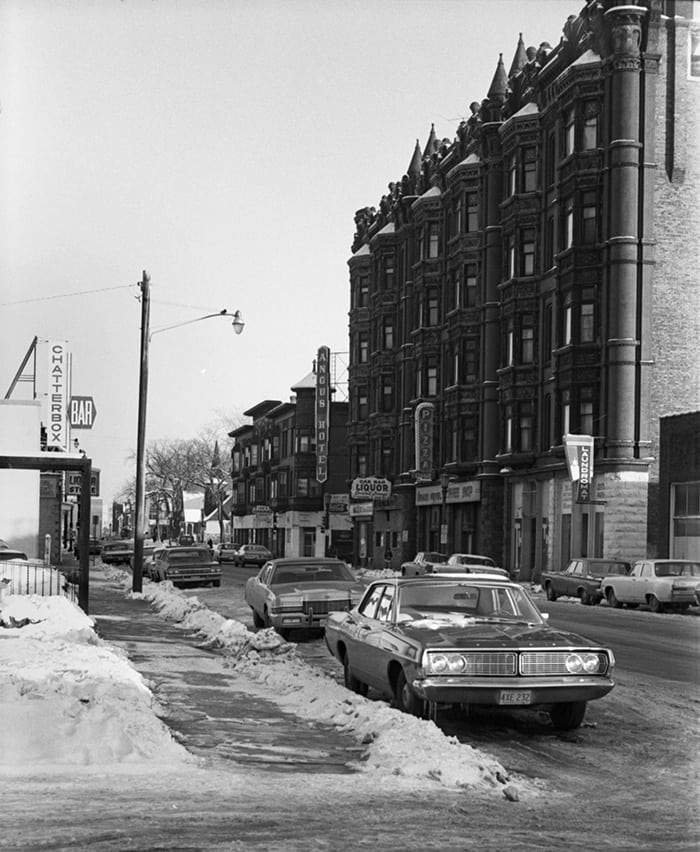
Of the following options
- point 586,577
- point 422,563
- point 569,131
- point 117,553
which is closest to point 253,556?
point 117,553

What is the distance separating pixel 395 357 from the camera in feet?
225

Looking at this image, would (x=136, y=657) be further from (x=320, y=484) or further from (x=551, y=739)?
(x=320, y=484)

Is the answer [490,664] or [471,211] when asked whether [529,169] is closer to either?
[471,211]

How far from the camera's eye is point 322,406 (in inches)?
3142

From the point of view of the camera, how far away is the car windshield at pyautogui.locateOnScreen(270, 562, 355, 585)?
21172 mm

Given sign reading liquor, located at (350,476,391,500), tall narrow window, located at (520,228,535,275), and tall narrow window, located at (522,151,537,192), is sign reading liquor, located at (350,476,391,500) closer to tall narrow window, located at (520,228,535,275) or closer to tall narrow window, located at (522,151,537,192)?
tall narrow window, located at (520,228,535,275)

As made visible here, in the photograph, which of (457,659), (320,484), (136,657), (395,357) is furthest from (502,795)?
(320,484)

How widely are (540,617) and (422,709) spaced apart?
6.54 ft

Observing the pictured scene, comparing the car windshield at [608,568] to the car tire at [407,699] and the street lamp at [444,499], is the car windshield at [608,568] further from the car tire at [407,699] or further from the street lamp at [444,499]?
the car tire at [407,699]

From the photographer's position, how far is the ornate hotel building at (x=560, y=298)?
4419cm

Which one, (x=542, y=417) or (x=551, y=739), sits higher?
(x=542, y=417)

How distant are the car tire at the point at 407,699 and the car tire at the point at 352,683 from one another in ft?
5.48

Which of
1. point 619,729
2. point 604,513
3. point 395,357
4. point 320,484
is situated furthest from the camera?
point 320,484

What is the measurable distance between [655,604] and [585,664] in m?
22.7
